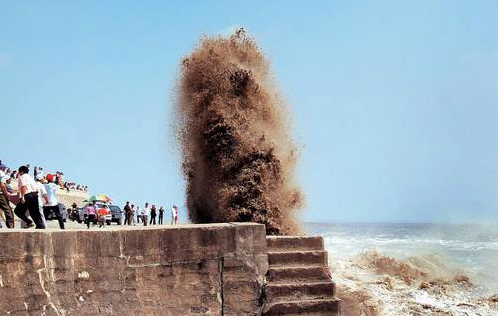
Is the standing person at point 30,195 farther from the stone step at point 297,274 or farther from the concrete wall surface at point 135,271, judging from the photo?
the stone step at point 297,274

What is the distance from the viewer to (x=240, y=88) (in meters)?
11.3

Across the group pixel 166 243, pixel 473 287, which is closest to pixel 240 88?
pixel 166 243

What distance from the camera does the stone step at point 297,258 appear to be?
26.0 feet

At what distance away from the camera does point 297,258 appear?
8.02 meters

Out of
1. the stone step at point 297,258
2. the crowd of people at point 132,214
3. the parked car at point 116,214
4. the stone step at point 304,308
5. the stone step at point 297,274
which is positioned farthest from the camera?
the parked car at point 116,214

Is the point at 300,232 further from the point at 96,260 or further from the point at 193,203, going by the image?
the point at 96,260

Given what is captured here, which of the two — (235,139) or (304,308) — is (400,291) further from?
(304,308)

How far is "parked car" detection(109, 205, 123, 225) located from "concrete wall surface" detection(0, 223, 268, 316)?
2812 cm

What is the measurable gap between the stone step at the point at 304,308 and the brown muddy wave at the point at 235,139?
2.14 metres

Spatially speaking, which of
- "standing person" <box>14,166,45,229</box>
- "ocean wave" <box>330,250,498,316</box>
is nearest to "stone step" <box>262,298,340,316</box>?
"ocean wave" <box>330,250,498,316</box>

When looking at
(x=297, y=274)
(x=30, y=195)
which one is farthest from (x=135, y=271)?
(x=30, y=195)

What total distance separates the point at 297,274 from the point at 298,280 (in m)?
0.07

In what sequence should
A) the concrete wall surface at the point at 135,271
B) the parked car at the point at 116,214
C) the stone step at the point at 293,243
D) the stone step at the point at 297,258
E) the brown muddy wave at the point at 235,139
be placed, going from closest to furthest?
1. the concrete wall surface at the point at 135,271
2. the stone step at the point at 297,258
3. the stone step at the point at 293,243
4. the brown muddy wave at the point at 235,139
5. the parked car at the point at 116,214

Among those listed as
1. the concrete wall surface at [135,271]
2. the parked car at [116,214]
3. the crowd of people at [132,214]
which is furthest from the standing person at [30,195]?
the parked car at [116,214]
